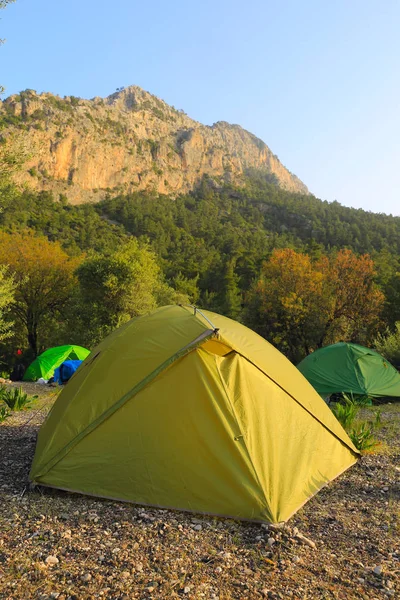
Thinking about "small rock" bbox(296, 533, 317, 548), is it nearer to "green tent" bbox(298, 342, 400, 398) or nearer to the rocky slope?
"green tent" bbox(298, 342, 400, 398)

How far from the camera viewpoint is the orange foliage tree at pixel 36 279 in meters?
25.4

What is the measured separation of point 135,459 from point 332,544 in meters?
2.00

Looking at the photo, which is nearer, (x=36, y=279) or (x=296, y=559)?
(x=296, y=559)

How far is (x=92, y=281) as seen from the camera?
70.8ft

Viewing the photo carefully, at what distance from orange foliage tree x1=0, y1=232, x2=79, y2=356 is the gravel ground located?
23143 mm

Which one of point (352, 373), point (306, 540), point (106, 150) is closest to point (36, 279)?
point (352, 373)

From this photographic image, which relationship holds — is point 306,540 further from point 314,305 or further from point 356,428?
point 314,305

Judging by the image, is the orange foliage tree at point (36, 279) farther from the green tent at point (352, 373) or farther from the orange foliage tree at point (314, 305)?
the green tent at point (352, 373)

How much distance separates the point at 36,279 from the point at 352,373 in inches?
850

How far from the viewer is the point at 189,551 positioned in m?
3.16

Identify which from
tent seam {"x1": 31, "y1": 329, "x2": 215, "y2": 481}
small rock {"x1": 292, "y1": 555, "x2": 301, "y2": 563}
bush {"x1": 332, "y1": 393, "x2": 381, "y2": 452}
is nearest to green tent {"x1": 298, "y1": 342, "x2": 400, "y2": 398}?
bush {"x1": 332, "y1": 393, "x2": 381, "y2": 452}

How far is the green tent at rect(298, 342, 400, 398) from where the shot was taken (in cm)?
1012

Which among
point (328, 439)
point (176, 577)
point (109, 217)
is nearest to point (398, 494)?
point (328, 439)

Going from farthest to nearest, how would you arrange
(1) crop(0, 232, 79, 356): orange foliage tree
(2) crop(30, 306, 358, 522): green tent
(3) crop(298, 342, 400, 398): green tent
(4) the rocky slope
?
(4) the rocky slope < (1) crop(0, 232, 79, 356): orange foliage tree < (3) crop(298, 342, 400, 398): green tent < (2) crop(30, 306, 358, 522): green tent
